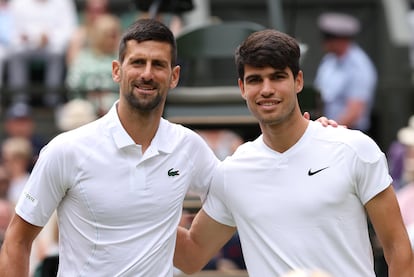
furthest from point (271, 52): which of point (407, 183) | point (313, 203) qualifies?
point (407, 183)

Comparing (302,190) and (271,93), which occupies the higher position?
(271,93)

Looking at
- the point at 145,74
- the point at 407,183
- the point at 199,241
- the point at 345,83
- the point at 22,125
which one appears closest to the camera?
the point at 145,74

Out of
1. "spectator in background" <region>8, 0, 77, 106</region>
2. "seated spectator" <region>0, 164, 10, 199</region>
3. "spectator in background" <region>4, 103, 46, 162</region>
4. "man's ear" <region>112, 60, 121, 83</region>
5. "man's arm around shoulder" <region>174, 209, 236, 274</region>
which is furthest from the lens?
"spectator in background" <region>8, 0, 77, 106</region>

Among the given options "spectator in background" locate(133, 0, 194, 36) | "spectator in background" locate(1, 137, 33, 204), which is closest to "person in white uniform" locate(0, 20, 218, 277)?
"spectator in background" locate(133, 0, 194, 36)

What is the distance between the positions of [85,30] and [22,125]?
4.58 ft

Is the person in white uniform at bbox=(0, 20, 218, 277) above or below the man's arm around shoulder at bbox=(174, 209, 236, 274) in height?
above

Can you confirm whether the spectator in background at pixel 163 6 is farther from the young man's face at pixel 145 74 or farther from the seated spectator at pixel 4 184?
the young man's face at pixel 145 74

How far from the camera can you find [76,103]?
35.3 ft

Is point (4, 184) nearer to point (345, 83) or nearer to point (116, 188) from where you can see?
point (345, 83)

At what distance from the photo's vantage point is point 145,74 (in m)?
5.57

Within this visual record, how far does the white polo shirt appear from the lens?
18.4 ft

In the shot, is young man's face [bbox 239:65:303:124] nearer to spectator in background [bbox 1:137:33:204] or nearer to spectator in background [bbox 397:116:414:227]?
spectator in background [bbox 397:116:414:227]

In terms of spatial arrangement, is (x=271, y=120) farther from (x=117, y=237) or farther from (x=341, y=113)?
(x=341, y=113)

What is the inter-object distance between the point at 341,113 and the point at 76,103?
218 centimetres
